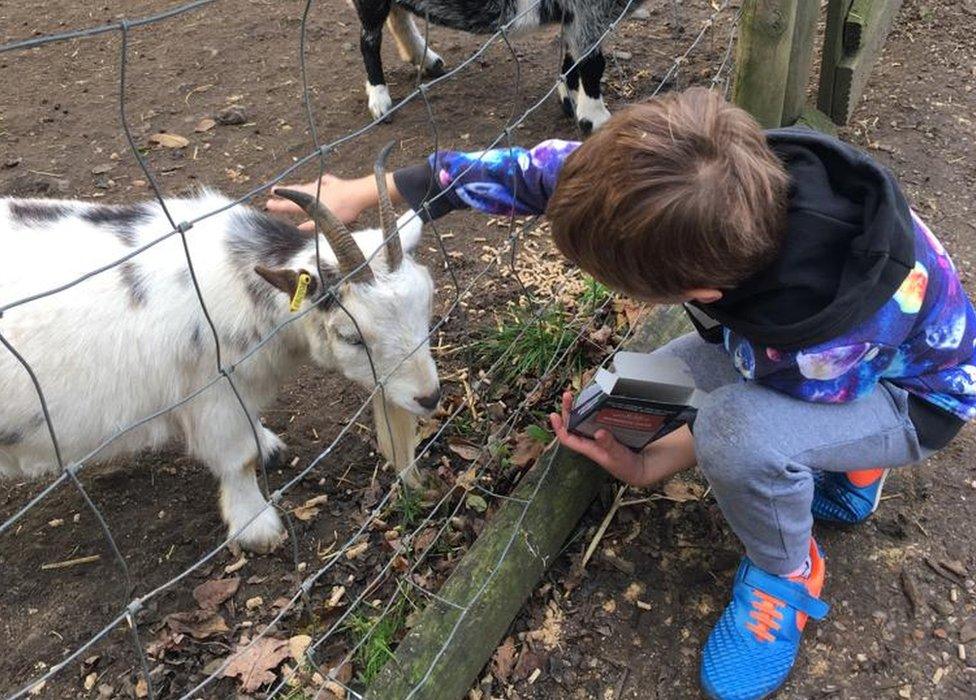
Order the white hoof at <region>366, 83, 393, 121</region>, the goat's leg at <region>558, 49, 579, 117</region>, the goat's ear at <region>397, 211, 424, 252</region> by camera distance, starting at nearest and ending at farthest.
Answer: the goat's ear at <region>397, 211, 424, 252</region> < the goat's leg at <region>558, 49, 579, 117</region> < the white hoof at <region>366, 83, 393, 121</region>

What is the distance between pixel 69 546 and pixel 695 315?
2125 mm

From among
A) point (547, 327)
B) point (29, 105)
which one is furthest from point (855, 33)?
point (29, 105)

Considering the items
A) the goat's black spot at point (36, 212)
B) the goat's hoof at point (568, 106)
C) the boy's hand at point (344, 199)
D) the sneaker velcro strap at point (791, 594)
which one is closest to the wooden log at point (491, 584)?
the sneaker velcro strap at point (791, 594)

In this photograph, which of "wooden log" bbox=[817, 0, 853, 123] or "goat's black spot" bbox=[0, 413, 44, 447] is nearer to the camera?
"goat's black spot" bbox=[0, 413, 44, 447]

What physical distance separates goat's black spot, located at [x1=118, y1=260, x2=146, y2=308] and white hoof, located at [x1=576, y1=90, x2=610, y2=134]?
307 cm

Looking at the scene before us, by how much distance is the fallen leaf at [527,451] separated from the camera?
283cm

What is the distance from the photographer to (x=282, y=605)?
→ 2658 mm

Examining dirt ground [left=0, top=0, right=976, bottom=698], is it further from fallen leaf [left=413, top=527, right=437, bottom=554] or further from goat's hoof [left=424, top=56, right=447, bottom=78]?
goat's hoof [left=424, top=56, right=447, bottom=78]

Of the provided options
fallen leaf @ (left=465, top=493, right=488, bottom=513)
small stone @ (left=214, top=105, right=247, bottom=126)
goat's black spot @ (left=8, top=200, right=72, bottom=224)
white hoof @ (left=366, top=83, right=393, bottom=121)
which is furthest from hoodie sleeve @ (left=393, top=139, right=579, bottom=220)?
small stone @ (left=214, top=105, right=247, bottom=126)

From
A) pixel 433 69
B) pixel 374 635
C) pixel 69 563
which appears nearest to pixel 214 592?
pixel 69 563

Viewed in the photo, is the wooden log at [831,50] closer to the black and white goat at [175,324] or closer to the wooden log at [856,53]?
the wooden log at [856,53]

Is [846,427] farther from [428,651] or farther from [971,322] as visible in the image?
[428,651]

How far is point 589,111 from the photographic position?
4.97 metres

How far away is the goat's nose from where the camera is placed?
2527 mm
